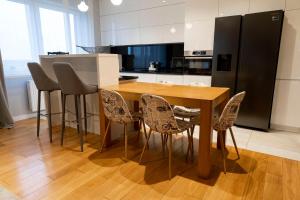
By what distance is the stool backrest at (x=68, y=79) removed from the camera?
2197 mm

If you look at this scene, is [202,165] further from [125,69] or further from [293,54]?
[125,69]

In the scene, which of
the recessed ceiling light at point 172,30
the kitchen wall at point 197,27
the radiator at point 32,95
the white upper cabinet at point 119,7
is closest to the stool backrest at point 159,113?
the kitchen wall at point 197,27

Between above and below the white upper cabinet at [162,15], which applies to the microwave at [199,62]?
below

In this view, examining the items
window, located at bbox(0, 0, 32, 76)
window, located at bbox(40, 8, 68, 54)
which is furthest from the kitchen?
window, located at bbox(40, 8, 68, 54)

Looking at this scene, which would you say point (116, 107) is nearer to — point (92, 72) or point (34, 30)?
point (92, 72)

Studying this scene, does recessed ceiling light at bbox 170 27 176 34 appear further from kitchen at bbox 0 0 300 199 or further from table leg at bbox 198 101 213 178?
table leg at bbox 198 101 213 178

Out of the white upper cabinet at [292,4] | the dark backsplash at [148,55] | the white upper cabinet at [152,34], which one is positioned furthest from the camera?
the dark backsplash at [148,55]

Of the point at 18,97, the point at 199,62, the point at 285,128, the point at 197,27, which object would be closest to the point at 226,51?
the point at 199,62

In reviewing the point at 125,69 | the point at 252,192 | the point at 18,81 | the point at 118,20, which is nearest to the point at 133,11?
the point at 118,20

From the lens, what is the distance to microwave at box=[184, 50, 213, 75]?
11.7 ft

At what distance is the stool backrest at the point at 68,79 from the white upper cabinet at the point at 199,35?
7.48ft

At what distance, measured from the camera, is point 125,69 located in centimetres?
502

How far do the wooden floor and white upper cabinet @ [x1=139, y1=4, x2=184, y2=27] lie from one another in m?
2.64

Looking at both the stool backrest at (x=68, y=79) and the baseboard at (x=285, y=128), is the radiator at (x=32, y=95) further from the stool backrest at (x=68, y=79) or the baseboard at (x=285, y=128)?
the baseboard at (x=285, y=128)
